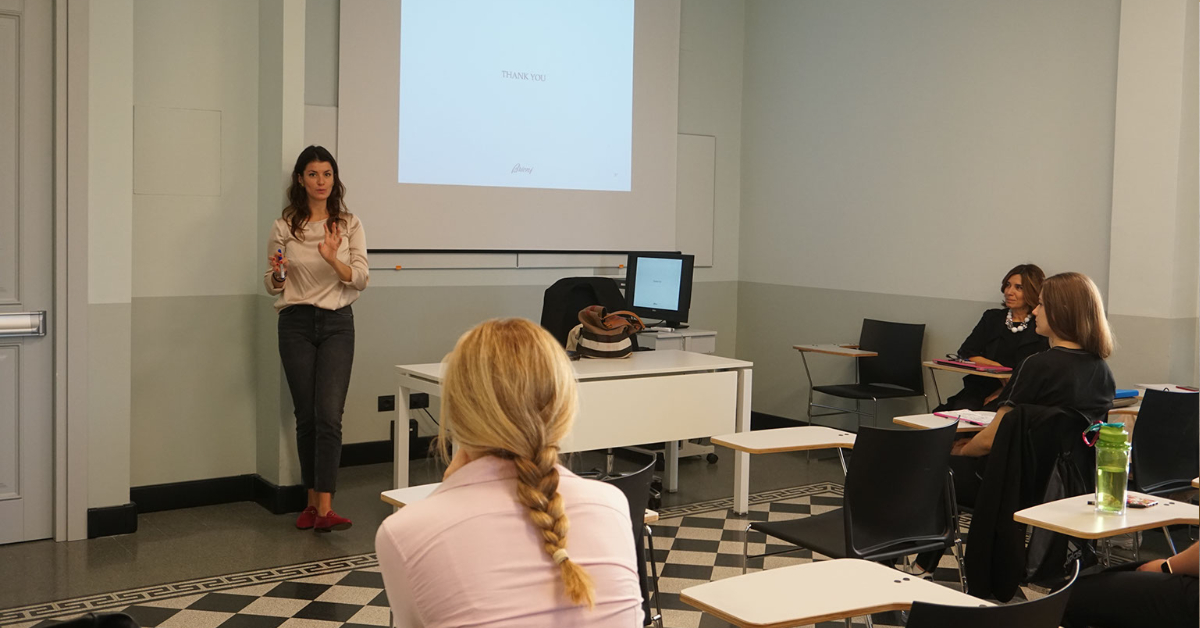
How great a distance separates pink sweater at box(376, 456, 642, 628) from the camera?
1498 millimetres

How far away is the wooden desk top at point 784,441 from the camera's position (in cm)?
356

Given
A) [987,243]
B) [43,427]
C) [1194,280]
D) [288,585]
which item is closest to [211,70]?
[43,427]

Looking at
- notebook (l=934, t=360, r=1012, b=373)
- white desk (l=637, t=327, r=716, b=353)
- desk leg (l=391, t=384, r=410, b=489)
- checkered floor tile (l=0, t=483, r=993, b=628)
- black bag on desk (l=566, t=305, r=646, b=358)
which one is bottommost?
checkered floor tile (l=0, t=483, r=993, b=628)

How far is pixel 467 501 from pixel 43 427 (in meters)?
3.64

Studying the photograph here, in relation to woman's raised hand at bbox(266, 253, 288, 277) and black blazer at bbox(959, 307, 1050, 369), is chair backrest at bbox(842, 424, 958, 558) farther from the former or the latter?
woman's raised hand at bbox(266, 253, 288, 277)

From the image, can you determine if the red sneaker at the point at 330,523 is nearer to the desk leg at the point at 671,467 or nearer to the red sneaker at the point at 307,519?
the red sneaker at the point at 307,519

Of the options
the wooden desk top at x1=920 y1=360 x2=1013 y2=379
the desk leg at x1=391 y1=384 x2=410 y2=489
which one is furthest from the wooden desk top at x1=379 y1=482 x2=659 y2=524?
the wooden desk top at x1=920 y1=360 x2=1013 y2=379

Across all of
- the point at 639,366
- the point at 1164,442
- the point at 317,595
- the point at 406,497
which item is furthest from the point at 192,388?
the point at 1164,442

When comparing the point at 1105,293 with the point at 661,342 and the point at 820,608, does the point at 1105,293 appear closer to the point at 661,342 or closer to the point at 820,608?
the point at 661,342

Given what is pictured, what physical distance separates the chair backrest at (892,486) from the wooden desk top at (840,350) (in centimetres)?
304

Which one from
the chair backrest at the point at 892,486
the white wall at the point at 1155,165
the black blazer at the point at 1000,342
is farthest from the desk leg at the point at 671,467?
the white wall at the point at 1155,165

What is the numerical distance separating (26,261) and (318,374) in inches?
50.9

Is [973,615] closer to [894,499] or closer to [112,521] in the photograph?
[894,499]

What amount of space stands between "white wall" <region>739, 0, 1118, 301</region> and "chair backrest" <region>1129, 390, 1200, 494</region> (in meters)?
1.57
